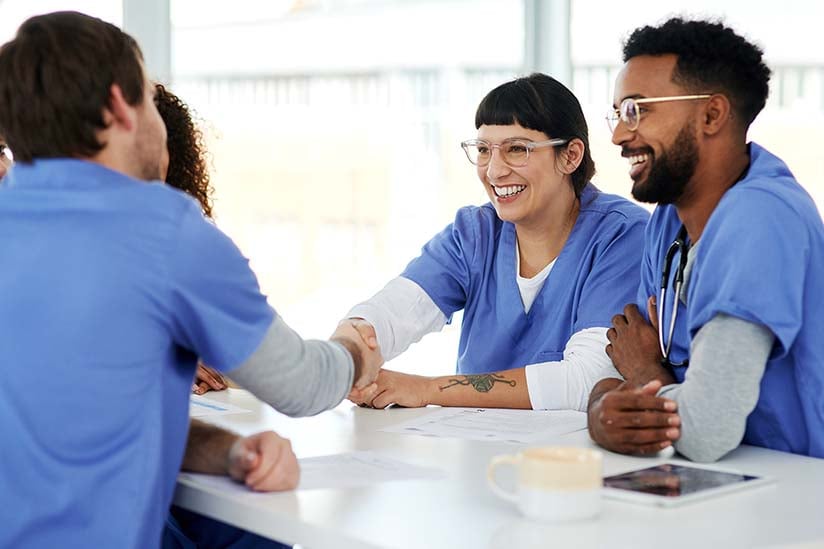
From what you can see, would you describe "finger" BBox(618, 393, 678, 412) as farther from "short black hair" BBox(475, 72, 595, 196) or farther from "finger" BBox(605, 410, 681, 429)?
"short black hair" BBox(475, 72, 595, 196)

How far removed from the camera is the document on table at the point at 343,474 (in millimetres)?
1446

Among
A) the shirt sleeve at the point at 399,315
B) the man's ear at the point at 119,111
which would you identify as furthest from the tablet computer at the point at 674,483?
the shirt sleeve at the point at 399,315

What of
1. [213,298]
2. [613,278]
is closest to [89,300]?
[213,298]

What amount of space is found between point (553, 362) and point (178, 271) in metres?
1.07

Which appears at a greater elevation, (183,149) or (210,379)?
(183,149)

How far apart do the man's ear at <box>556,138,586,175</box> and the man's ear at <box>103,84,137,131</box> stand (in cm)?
131

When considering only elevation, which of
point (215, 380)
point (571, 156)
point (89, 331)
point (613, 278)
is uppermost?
point (571, 156)

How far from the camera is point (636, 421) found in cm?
162

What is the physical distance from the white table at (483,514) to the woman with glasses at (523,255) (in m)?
0.74

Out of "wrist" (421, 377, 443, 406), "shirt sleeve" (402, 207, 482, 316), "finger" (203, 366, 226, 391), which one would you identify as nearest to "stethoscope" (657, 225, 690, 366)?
"wrist" (421, 377, 443, 406)

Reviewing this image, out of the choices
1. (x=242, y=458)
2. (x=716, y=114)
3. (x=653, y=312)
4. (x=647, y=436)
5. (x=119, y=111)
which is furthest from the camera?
(x=653, y=312)

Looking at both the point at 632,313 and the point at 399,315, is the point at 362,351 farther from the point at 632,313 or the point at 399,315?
the point at 399,315

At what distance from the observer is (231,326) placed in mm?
1336

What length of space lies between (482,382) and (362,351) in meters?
0.46
